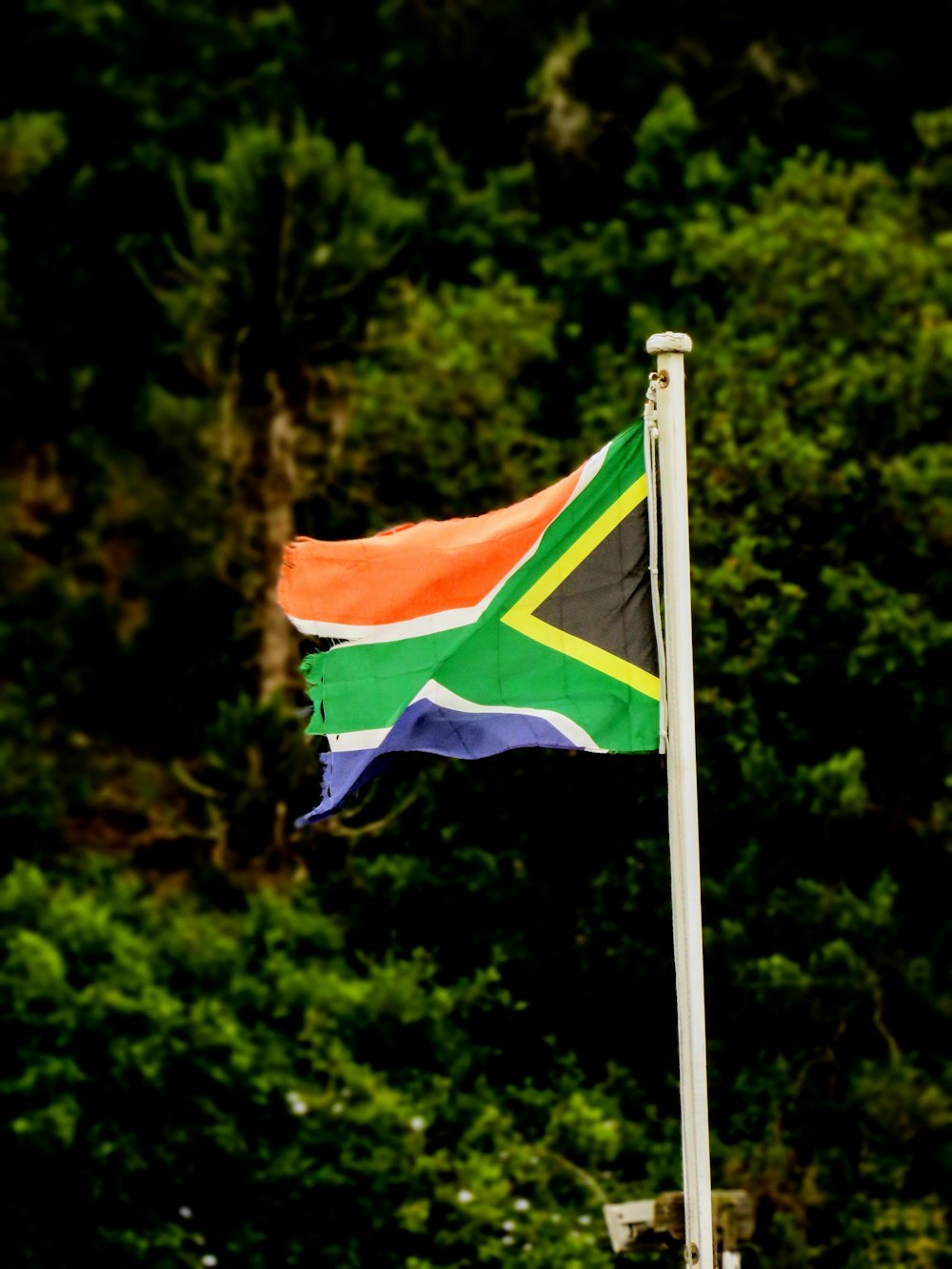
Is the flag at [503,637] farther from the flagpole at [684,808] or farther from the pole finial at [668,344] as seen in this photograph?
the pole finial at [668,344]

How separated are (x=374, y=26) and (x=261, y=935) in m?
10.9

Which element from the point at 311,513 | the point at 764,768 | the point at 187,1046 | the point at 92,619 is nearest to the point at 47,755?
the point at 92,619

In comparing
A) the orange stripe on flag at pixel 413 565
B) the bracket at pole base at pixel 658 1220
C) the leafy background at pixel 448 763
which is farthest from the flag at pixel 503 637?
the leafy background at pixel 448 763

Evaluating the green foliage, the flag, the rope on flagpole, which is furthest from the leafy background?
the rope on flagpole

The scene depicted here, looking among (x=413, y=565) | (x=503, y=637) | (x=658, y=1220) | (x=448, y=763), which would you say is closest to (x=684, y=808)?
(x=503, y=637)

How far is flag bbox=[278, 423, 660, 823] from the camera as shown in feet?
17.7

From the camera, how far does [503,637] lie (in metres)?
5.55

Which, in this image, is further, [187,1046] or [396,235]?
[396,235]

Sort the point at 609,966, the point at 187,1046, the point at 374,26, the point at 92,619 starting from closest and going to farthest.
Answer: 1. the point at 187,1046
2. the point at 609,966
3. the point at 92,619
4. the point at 374,26

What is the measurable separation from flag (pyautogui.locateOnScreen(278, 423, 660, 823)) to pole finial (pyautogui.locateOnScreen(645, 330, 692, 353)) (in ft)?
1.27

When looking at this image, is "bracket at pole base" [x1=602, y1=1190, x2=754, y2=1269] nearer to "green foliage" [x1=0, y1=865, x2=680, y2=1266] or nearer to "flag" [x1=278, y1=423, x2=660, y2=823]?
"green foliage" [x1=0, y1=865, x2=680, y2=1266]

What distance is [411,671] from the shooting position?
5.66 m

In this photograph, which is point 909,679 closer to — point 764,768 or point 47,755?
point 764,768

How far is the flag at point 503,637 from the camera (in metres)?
5.39
